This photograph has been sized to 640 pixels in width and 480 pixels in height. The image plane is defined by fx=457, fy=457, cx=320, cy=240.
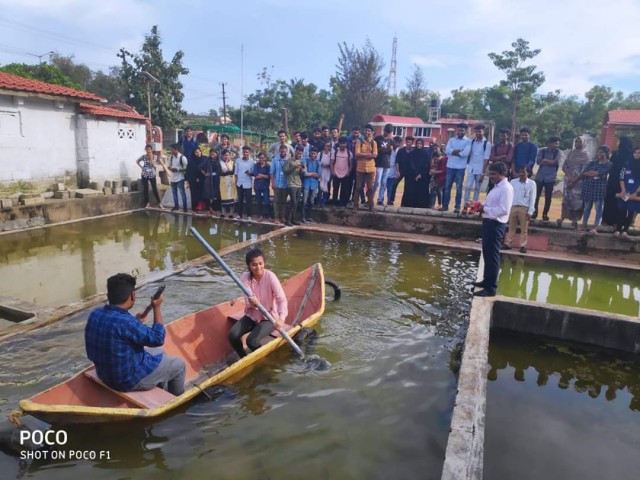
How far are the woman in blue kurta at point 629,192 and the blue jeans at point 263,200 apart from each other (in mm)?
8320

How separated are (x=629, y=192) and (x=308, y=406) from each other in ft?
28.1

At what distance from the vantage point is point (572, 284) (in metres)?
8.25

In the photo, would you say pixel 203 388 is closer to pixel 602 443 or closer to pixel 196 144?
pixel 602 443

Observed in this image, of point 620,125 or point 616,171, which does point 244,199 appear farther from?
point 620,125

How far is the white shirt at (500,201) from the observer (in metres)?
6.45

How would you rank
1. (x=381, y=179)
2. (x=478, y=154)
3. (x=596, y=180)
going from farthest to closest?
1. (x=381, y=179)
2. (x=478, y=154)
3. (x=596, y=180)

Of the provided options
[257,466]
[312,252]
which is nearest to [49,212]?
[312,252]

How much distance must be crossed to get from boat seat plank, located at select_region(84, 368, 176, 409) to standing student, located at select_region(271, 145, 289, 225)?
8.13 meters

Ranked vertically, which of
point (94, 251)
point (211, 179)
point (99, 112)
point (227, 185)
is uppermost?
point (99, 112)

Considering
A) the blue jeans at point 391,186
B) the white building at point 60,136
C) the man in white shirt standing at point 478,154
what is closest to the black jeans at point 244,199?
the blue jeans at point 391,186

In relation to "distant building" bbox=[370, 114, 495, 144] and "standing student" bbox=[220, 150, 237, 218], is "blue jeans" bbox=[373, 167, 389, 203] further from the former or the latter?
"distant building" bbox=[370, 114, 495, 144]

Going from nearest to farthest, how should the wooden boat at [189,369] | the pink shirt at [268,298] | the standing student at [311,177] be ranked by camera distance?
the wooden boat at [189,369] < the pink shirt at [268,298] < the standing student at [311,177]

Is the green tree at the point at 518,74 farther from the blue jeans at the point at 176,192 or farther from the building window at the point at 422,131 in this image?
the blue jeans at the point at 176,192

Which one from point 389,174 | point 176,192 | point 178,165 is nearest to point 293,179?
point 389,174
